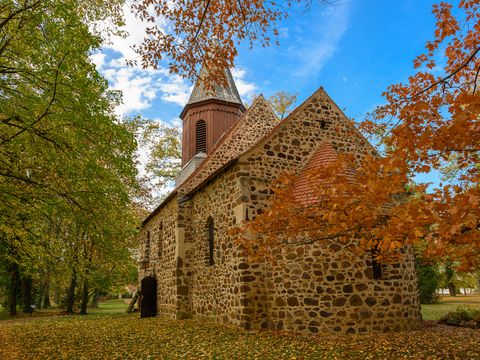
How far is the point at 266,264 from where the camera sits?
10.4 m

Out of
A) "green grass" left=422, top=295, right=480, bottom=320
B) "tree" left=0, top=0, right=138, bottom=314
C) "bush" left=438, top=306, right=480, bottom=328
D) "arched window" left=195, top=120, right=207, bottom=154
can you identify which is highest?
"arched window" left=195, top=120, right=207, bottom=154

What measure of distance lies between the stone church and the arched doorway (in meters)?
0.05

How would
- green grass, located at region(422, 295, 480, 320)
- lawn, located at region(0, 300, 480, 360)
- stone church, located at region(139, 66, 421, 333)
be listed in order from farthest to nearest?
1. green grass, located at region(422, 295, 480, 320)
2. stone church, located at region(139, 66, 421, 333)
3. lawn, located at region(0, 300, 480, 360)

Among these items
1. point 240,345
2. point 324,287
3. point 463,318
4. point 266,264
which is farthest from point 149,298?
point 463,318

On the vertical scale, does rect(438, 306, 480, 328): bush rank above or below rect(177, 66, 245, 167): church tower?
below

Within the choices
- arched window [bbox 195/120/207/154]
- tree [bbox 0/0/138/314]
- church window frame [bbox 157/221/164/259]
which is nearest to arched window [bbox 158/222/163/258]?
church window frame [bbox 157/221/164/259]

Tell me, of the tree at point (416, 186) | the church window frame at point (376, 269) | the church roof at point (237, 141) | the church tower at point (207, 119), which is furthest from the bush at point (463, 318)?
the church tower at point (207, 119)

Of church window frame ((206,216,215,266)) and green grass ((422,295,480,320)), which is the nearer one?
church window frame ((206,216,215,266))

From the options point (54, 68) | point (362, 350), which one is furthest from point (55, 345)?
point (362, 350)

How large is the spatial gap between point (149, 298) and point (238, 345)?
10.2 metres

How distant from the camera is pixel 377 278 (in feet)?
32.9

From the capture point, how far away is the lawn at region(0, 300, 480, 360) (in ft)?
23.2

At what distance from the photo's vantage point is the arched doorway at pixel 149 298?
54.9 ft

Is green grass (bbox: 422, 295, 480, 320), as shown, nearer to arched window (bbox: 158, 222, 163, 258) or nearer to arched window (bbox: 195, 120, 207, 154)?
arched window (bbox: 158, 222, 163, 258)
